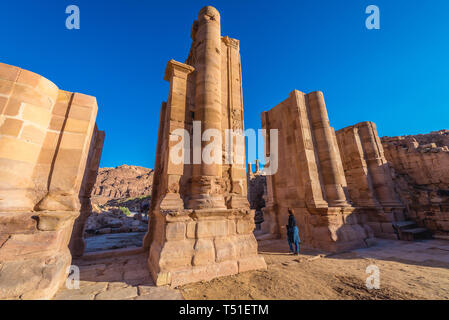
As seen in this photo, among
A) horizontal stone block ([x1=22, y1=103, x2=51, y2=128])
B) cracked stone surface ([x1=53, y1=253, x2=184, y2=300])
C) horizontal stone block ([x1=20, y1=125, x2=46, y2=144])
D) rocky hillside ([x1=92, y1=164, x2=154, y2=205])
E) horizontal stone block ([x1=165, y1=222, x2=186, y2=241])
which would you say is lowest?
cracked stone surface ([x1=53, y1=253, x2=184, y2=300])

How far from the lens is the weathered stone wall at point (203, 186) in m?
3.43

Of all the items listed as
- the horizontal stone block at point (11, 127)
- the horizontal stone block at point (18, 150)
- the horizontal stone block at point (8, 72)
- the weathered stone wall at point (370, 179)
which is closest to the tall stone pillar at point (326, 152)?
the weathered stone wall at point (370, 179)

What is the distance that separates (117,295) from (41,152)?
291 centimetres

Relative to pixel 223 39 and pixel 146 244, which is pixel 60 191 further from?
pixel 223 39

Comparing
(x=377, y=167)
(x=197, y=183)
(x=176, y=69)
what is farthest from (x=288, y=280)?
(x=377, y=167)

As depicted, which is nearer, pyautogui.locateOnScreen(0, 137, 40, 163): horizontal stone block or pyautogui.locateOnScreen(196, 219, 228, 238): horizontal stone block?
pyautogui.locateOnScreen(0, 137, 40, 163): horizontal stone block

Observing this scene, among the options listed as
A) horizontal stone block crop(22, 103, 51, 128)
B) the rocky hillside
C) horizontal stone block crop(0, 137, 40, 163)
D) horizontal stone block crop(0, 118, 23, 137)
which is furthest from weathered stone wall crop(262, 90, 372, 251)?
the rocky hillside

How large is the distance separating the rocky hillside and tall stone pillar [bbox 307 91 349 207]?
180 ft

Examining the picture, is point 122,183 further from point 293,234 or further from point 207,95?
point 293,234

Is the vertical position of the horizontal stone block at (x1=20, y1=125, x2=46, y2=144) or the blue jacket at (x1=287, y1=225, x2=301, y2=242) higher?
the horizontal stone block at (x1=20, y1=125, x2=46, y2=144)

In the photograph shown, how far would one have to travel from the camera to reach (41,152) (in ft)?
10.7

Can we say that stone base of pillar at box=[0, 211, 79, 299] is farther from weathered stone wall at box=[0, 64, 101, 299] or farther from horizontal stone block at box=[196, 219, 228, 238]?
horizontal stone block at box=[196, 219, 228, 238]

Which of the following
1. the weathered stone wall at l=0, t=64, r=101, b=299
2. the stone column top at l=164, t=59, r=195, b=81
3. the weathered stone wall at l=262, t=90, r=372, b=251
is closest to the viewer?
the weathered stone wall at l=0, t=64, r=101, b=299

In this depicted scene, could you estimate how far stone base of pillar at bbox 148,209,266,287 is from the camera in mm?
3199
